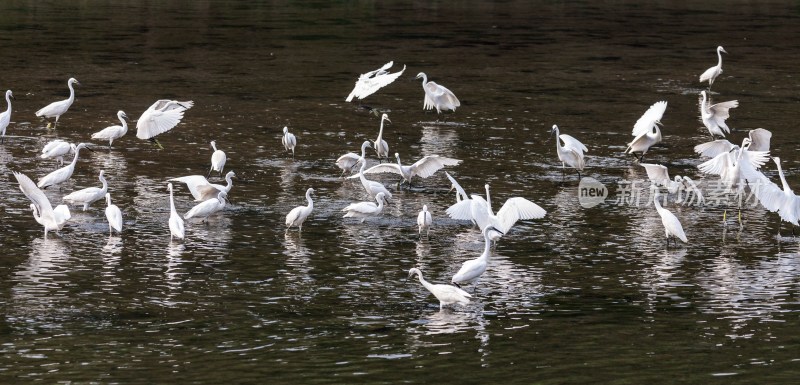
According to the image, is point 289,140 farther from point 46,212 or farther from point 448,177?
point 46,212

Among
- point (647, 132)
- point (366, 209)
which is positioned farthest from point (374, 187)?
point (647, 132)

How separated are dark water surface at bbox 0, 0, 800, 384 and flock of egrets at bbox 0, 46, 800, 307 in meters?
0.27

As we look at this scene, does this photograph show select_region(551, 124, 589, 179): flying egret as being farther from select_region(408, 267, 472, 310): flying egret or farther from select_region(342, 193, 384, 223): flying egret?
select_region(408, 267, 472, 310): flying egret

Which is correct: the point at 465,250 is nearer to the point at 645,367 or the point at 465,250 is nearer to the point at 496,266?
the point at 496,266

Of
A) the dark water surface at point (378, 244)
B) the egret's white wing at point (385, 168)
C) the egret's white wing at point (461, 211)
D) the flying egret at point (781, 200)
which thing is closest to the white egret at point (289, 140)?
the dark water surface at point (378, 244)

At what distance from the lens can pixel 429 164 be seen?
1877cm

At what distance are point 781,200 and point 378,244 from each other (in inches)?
205

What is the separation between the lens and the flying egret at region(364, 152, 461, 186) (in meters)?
18.7

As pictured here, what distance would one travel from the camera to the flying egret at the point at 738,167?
57.8ft

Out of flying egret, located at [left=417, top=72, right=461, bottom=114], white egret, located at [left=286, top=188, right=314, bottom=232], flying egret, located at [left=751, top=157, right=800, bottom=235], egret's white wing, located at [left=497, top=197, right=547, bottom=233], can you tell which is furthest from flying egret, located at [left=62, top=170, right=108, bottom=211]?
flying egret, located at [left=417, top=72, right=461, bottom=114]

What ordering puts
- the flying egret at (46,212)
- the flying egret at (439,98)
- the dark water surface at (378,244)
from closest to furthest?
the dark water surface at (378,244) → the flying egret at (46,212) → the flying egret at (439,98)

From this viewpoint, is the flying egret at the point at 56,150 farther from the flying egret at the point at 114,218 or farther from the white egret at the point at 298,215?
the white egret at the point at 298,215

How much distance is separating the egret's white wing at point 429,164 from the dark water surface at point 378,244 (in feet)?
1.16

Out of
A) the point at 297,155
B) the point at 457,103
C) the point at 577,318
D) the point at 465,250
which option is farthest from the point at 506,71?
the point at 577,318
